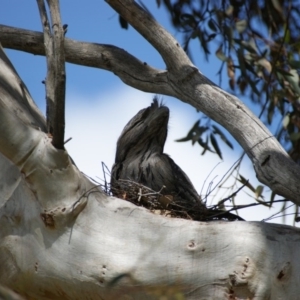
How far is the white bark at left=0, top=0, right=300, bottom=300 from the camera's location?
2.99 m

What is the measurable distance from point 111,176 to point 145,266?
168cm

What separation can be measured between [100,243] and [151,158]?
203cm

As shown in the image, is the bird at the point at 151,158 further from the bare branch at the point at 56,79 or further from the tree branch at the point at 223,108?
the bare branch at the point at 56,79

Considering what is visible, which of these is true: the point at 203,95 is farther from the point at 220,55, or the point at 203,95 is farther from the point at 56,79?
the point at 220,55

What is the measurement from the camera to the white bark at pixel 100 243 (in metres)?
2.99

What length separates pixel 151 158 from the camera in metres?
5.08

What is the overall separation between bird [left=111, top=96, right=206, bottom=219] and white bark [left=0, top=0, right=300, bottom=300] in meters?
1.33

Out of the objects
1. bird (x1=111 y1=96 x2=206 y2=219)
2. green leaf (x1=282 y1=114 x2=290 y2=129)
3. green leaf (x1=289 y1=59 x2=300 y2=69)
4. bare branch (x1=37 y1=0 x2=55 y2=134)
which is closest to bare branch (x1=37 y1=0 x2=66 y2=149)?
bare branch (x1=37 y1=0 x2=55 y2=134)

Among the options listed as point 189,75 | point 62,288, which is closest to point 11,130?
point 62,288

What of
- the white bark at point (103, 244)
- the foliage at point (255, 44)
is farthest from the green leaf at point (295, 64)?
the white bark at point (103, 244)

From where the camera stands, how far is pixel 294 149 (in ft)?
20.7

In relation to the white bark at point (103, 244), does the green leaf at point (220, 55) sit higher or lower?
higher

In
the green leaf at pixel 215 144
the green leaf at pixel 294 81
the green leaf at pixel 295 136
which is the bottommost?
the green leaf at pixel 215 144

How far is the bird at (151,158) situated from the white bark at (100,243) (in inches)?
52.3
